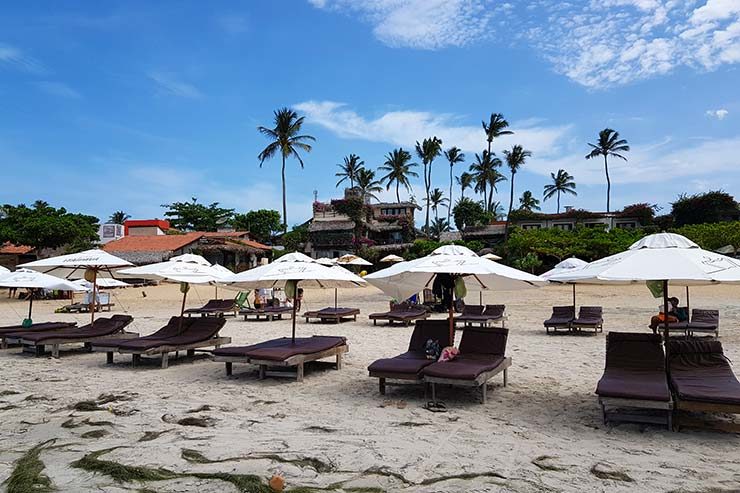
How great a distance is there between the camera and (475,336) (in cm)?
833

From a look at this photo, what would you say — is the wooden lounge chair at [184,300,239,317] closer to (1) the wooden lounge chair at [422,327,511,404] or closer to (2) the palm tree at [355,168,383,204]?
(1) the wooden lounge chair at [422,327,511,404]

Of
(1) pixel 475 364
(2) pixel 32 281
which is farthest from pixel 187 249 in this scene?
(1) pixel 475 364

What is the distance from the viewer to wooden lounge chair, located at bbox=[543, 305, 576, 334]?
14078 mm

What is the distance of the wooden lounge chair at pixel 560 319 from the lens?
14.1 m

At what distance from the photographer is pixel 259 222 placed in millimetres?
63375

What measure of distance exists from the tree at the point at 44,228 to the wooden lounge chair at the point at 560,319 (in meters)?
30.2

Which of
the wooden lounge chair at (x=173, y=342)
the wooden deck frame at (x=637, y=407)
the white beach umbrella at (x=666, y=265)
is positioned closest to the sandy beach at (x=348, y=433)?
the wooden deck frame at (x=637, y=407)

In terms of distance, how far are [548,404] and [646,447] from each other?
1806 millimetres

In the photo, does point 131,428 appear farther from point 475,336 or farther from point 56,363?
point 56,363

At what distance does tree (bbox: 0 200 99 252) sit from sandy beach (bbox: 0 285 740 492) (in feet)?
86.0

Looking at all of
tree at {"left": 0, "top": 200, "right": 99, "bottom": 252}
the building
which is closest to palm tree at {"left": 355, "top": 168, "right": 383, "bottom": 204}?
the building

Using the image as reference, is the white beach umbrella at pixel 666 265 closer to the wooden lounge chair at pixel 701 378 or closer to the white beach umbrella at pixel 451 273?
the wooden lounge chair at pixel 701 378

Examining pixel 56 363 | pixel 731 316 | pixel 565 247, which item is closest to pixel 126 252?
pixel 565 247

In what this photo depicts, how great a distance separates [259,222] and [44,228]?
30995 millimetres
